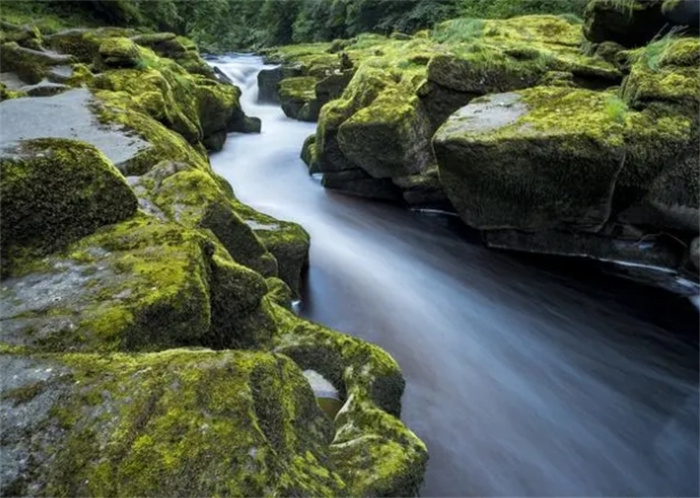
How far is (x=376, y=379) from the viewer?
361cm

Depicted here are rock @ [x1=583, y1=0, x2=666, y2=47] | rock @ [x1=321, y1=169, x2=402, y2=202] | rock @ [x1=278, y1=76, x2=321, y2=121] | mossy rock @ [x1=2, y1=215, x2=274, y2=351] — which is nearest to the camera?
mossy rock @ [x1=2, y1=215, x2=274, y2=351]

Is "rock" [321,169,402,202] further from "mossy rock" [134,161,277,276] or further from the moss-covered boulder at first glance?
"mossy rock" [134,161,277,276]

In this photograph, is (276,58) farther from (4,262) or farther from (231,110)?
(4,262)

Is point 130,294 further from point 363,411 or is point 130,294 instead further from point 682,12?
point 682,12

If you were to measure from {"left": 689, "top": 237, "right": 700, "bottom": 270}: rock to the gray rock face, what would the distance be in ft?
22.9

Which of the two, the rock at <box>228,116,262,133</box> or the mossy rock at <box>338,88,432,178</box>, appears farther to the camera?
the rock at <box>228,116,262,133</box>

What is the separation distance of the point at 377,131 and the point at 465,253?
270 centimetres

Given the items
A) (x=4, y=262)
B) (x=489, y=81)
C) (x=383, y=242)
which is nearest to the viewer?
(x=4, y=262)

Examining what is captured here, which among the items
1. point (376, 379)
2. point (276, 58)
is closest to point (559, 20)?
point (376, 379)

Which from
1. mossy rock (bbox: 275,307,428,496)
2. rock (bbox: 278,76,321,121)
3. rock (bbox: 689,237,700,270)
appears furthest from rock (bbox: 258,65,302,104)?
mossy rock (bbox: 275,307,428,496)

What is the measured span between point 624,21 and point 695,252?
4.71 meters

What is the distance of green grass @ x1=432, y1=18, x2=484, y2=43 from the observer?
13.5 meters

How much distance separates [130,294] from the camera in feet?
8.76

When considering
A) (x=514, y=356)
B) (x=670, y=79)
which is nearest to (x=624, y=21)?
(x=670, y=79)
